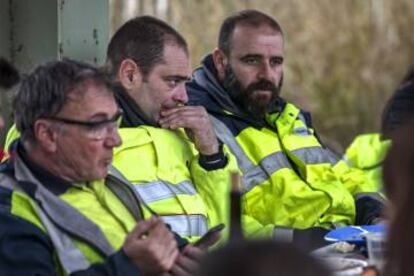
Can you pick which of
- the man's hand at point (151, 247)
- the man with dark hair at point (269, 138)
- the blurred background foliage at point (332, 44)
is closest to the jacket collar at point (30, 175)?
the man's hand at point (151, 247)

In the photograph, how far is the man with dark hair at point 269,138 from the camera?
5.29 meters

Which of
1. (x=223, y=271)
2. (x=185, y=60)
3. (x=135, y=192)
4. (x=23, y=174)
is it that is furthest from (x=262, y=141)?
(x=223, y=271)

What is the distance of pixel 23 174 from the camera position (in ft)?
12.4

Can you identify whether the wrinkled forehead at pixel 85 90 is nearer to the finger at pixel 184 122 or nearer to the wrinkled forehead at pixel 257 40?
the finger at pixel 184 122

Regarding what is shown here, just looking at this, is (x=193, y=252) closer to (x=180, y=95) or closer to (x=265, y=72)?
(x=180, y=95)

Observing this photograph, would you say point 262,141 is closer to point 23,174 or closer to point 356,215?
point 356,215

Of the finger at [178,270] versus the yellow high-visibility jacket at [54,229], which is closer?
the yellow high-visibility jacket at [54,229]

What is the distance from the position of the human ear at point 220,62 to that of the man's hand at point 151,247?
1.89 meters

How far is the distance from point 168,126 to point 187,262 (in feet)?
3.32

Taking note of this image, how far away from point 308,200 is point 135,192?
1.39 m

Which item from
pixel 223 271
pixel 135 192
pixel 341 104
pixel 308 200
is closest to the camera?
pixel 223 271

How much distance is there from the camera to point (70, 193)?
388 centimetres

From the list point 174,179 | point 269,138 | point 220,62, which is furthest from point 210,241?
point 220,62

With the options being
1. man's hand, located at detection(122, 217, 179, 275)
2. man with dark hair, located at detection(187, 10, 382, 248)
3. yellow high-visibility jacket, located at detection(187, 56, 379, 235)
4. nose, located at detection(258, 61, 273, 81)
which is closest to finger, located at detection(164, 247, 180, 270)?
Result: man's hand, located at detection(122, 217, 179, 275)
